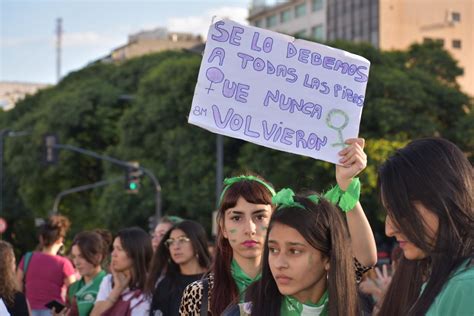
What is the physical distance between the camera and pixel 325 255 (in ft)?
12.3

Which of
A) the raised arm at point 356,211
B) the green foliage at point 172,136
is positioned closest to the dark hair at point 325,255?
the raised arm at point 356,211

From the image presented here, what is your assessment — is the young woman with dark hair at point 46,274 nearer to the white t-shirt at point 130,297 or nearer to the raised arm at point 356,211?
the white t-shirt at point 130,297

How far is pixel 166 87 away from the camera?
34.6m

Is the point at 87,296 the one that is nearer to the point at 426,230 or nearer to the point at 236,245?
the point at 236,245

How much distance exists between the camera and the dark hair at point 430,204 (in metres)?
2.84

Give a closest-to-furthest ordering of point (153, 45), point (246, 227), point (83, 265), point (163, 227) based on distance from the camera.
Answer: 1. point (246, 227)
2. point (163, 227)
3. point (83, 265)
4. point (153, 45)

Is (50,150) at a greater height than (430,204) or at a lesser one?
greater

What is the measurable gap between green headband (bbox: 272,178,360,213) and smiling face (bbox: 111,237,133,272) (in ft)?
11.4

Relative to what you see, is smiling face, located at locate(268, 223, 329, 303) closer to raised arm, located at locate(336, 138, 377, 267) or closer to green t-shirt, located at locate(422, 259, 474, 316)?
raised arm, located at locate(336, 138, 377, 267)

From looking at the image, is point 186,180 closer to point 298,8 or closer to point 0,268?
point 0,268

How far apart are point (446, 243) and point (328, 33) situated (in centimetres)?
6612

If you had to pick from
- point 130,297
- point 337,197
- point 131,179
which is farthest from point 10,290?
point 131,179

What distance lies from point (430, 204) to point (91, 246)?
5.91 m

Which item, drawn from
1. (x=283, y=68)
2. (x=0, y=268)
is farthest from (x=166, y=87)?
(x=283, y=68)
